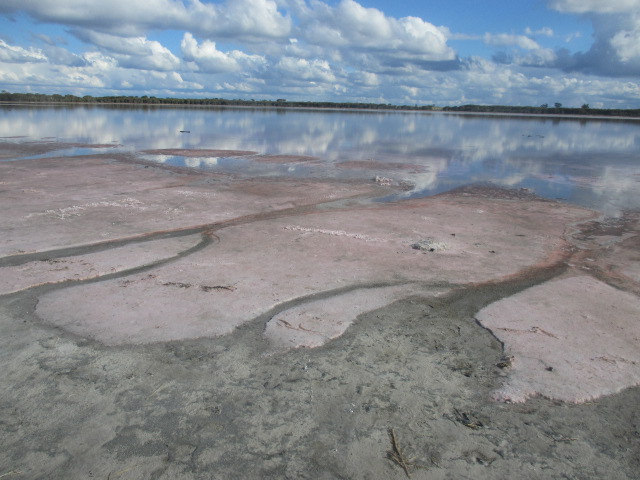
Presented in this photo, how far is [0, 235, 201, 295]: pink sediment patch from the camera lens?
257 inches

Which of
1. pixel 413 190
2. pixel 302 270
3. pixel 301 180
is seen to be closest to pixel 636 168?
pixel 413 190

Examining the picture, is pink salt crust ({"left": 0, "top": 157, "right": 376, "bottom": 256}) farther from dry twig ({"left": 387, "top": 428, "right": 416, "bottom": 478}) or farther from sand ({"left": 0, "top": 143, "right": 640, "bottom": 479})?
dry twig ({"left": 387, "top": 428, "right": 416, "bottom": 478})

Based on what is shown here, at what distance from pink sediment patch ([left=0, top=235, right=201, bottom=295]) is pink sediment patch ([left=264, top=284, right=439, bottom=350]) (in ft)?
10.2

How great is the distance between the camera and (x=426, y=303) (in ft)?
20.5

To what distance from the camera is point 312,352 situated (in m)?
4.94

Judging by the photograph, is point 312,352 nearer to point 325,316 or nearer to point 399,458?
point 325,316

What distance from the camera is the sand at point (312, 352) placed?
11.8 ft

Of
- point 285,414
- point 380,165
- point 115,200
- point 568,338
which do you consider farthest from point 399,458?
point 380,165

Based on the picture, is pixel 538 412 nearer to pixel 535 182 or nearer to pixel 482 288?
pixel 482 288

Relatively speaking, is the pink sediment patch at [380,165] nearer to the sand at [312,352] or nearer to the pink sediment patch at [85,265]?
the sand at [312,352]

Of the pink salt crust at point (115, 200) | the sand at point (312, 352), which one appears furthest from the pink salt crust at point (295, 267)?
the pink salt crust at point (115, 200)

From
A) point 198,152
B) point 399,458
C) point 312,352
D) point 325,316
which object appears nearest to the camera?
point 399,458

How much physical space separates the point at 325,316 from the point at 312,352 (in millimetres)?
813

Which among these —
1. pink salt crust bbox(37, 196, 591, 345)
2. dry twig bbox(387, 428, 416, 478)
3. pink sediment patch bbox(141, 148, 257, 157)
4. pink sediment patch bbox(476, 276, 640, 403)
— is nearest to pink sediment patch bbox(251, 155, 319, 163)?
pink sediment patch bbox(141, 148, 257, 157)
